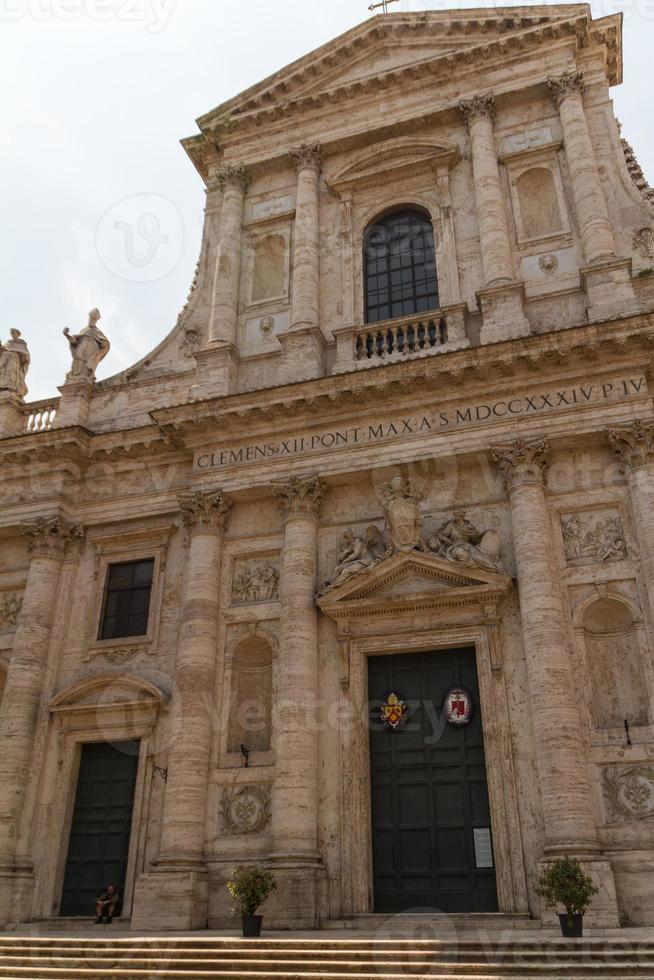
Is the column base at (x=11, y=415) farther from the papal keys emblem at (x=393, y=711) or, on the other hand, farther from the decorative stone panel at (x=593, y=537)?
the decorative stone panel at (x=593, y=537)

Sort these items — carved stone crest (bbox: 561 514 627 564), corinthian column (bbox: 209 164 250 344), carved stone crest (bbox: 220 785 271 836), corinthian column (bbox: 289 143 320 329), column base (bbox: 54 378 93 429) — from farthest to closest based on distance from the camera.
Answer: column base (bbox: 54 378 93 429) < corinthian column (bbox: 209 164 250 344) < corinthian column (bbox: 289 143 320 329) < carved stone crest (bbox: 220 785 271 836) < carved stone crest (bbox: 561 514 627 564)

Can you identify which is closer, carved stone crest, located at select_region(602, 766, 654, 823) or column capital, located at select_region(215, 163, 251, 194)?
carved stone crest, located at select_region(602, 766, 654, 823)

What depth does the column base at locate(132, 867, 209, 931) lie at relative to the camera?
11.7 m

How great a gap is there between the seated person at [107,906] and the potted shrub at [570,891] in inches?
264

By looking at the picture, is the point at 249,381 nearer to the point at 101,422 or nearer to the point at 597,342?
the point at 101,422

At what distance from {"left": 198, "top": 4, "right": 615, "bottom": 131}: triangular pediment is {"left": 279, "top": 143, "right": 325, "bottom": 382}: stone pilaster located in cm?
176

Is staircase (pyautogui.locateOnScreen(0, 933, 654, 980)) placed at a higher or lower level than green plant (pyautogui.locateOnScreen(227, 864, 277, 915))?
lower

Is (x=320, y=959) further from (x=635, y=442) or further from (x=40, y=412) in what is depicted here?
(x=40, y=412)

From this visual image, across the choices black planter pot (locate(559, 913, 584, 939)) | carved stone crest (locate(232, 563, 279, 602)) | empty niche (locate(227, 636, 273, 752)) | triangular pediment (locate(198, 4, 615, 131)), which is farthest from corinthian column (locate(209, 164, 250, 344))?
black planter pot (locate(559, 913, 584, 939))

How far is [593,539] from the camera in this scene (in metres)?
12.6

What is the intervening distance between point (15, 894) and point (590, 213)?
14.7 meters

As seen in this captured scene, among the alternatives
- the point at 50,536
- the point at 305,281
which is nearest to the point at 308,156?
the point at 305,281

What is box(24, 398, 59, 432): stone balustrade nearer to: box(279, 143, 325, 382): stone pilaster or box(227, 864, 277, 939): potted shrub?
box(279, 143, 325, 382): stone pilaster

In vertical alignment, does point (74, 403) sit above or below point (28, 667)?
above
